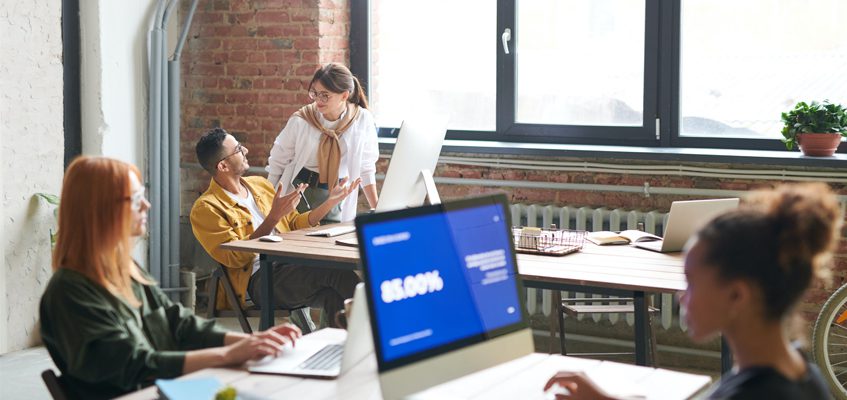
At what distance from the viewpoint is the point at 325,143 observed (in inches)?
200

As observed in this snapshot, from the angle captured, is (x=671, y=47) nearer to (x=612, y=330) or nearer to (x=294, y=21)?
(x=612, y=330)

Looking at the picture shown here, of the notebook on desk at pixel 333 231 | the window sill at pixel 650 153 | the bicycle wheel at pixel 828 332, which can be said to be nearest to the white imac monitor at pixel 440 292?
the notebook on desk at pixel 333 231

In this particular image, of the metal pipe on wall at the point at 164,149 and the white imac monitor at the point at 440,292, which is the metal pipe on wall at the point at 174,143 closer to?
the metal pipe on wall at the point at 164,149

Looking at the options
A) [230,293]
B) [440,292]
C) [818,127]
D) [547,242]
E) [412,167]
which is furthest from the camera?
[818,127]

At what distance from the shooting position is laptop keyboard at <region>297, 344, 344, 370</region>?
247 cm

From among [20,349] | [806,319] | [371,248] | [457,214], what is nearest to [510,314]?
[457,214]

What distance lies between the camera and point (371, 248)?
6.79 ft

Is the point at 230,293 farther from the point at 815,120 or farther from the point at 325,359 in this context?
the point at 815,120

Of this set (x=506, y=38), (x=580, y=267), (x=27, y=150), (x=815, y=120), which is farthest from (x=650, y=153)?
(x=27, y=150)

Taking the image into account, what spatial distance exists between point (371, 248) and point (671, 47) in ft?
11.7

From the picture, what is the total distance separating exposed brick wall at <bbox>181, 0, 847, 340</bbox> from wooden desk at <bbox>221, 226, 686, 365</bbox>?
1.53m

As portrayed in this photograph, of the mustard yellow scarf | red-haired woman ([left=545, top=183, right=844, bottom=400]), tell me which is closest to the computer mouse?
the mustard yellow scarf

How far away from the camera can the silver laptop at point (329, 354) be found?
218 cm

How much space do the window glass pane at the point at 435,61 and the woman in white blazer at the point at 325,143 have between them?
0.84 m
